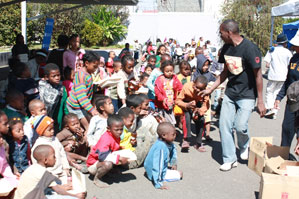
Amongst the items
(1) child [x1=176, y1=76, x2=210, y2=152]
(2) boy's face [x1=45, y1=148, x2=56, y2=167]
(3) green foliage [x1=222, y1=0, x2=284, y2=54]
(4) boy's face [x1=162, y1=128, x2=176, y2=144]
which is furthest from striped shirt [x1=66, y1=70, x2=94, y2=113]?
(3) green foliage [x1=222, y1=0, x2=284, y2=54]

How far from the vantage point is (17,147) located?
4.02 m

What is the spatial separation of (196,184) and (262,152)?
1019 mm

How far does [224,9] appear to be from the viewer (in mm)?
28938

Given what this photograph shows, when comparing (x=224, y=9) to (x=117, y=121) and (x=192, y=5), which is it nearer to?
(x=192, y=5)

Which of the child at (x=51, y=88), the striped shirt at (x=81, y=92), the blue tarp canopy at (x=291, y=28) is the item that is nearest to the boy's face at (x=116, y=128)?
the striped shirt at (x=81, y=92)

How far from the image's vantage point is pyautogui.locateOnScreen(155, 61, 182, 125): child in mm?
6000

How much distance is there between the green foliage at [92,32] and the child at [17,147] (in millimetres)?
26021

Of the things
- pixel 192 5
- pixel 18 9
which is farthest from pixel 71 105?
pixel 192 5

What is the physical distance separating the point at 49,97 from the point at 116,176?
169cm

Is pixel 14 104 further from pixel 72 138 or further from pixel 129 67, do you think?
pixel 129 67

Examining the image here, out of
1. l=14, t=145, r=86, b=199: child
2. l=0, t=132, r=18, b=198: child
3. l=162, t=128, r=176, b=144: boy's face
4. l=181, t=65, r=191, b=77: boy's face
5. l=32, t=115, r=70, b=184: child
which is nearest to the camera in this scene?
l=14, t=145, r=86, b=199: child

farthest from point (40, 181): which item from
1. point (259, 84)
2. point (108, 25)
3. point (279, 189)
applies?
point (108, 25)

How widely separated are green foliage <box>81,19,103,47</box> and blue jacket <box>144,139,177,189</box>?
2576cm

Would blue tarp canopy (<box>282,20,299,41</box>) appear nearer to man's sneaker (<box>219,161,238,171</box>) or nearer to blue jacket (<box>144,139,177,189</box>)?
man's sneaker (<box>219,161,238,171</box>)
